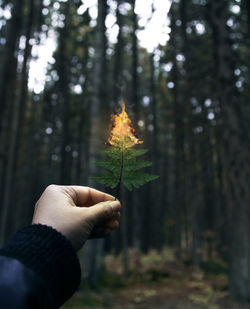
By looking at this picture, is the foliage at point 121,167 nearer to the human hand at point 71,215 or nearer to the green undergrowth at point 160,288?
the human hand at point 71,215

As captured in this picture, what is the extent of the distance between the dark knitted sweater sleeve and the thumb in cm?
19

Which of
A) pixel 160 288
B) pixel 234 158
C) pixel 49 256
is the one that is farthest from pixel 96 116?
pixel 49 256

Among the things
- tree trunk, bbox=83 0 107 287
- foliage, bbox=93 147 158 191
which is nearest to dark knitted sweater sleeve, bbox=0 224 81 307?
foliage, bbox=93 147 158 191

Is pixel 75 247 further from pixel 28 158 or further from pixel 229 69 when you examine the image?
pixel 28 158

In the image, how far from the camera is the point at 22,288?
0.76 meters

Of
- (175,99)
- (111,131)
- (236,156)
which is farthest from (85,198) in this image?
(175,99)

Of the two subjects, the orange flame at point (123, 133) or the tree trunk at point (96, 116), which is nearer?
the orange flame at point (123, 133)

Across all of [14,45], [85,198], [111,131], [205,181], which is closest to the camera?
[111,131]

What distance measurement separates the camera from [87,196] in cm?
139

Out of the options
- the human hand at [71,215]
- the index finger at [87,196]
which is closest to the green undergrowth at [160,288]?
the index finger at [87,196]

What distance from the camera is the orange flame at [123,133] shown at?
1.23 m

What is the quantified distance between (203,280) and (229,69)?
7651mm

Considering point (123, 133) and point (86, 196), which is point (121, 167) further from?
point (86, 196)

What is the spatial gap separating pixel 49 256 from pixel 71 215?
209mm
